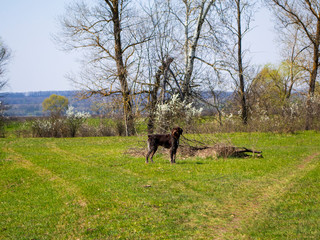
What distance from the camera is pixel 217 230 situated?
6.77m

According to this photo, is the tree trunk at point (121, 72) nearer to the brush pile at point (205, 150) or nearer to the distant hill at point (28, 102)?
the brush pile at point (205, 150)

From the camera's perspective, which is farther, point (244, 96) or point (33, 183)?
point (244, 96)

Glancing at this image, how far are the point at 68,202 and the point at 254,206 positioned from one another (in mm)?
4253

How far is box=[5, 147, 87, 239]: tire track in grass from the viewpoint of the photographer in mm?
6954

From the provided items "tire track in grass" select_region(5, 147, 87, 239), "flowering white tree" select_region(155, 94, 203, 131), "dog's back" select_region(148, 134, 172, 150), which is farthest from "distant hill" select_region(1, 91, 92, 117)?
"dog's back" select_region(148, 134, 172, 150)

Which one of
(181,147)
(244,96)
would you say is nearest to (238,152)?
(181,147)

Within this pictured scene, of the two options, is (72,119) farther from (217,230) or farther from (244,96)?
(217,230)

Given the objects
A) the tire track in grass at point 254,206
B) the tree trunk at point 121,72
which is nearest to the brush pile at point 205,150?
the tire track in grass at point 254,206

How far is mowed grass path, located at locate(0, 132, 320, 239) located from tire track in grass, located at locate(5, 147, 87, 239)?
0.02 meters

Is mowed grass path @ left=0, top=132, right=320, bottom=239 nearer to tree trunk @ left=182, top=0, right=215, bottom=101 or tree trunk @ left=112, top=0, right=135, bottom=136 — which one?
tree trunk @ left=182, top=0, right=215, bottom=101

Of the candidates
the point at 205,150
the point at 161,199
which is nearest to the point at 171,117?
the point at 205,150

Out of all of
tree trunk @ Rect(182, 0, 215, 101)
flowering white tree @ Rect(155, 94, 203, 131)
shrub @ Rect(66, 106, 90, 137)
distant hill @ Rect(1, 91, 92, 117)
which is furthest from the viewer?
distant hill @ Rect(1, 91, 92, 117)

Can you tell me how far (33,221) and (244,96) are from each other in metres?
Answer: 28.9

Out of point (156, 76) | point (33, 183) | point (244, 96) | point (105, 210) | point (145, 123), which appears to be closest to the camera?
point (105, 210)
